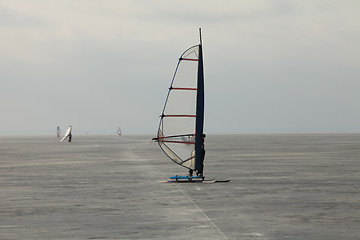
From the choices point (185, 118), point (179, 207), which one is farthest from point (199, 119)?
point (179, 207)

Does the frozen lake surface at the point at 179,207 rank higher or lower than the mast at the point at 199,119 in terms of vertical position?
lower

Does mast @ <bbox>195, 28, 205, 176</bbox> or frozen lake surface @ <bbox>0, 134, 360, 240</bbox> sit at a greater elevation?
mast @ <bbox>195, 28, 205, 176</bbox>

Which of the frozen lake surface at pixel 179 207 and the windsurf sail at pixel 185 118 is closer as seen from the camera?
the frozen lake surface at pixel 179 207

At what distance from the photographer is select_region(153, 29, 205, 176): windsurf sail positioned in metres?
26.6

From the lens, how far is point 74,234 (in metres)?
13.0

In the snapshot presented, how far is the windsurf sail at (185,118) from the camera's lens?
87.2 feet

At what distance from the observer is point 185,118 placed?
26609 millimetres

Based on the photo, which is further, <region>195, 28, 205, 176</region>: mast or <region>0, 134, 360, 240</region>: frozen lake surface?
<region>195, 28, 205, 176</region>: mast

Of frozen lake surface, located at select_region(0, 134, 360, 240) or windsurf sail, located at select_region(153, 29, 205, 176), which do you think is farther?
windsurf sail, located at select_region(153, 29, 205, 176)

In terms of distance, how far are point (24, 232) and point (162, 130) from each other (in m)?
13.7

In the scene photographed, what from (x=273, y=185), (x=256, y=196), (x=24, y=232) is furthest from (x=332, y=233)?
(x=273, y=185)

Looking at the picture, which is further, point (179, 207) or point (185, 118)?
point (185, 118)

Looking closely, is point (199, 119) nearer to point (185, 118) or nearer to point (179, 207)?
point (185, 118)

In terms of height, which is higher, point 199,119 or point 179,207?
point 199,119
